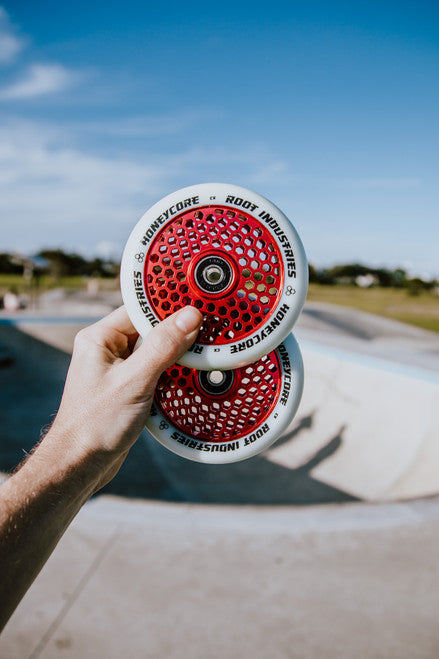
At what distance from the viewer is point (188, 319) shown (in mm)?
1211

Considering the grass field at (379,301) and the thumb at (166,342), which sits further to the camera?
the grass field at (379,301)

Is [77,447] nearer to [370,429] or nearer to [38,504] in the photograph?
[38,504]

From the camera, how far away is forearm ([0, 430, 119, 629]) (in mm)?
1071

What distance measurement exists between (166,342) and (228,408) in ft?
1.36

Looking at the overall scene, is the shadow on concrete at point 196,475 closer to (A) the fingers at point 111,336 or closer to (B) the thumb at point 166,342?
(A) the fingers at point 111,336

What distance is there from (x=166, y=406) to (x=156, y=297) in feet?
1.17

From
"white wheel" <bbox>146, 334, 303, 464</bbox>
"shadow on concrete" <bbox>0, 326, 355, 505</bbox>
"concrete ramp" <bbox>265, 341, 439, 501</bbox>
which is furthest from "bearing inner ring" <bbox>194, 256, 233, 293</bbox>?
"concrete ramp" <bbox>265, 341, 439, 501</bbox>

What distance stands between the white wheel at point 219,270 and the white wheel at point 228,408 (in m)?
0.19

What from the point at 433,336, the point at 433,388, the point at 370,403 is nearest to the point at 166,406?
the point at 433,388

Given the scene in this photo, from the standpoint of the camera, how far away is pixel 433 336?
19.6 meters

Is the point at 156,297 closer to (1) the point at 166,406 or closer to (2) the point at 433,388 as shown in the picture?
(1) the point at 166,406

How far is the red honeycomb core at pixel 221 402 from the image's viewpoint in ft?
4.81

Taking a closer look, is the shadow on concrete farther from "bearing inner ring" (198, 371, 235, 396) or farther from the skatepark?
"bearing inner ring" (198, 371, 235, 396)

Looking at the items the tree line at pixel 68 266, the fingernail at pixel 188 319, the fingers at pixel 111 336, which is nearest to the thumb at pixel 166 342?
the fingernail at pixel 188 319
